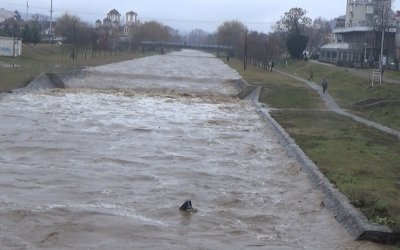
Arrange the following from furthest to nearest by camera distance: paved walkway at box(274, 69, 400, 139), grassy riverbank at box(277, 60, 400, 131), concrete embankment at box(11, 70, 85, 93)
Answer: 1. concrete embankment at box(11, 70, 85, 93)
2. grassy riverbank at box(277, 60, 400, 131)
3. paved walkway at box(274, 69, 400, 139)

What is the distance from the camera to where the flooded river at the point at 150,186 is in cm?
1084

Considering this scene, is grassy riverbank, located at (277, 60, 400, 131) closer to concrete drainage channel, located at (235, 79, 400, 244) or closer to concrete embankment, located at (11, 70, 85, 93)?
concrete drainage channel, located at (235, 79, 400, 244)

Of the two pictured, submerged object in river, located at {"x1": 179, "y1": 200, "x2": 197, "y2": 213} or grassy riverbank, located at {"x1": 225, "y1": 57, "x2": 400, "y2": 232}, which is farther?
submerged object in river, located at {"x1": 179, "y1": 200, "x2": 197, "y2": 213}

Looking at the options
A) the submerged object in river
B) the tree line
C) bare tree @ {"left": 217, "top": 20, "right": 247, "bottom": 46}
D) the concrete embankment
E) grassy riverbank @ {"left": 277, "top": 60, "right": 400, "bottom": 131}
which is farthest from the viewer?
bare tree @ {"left": 217, "top": 20, "right": 247, "bottom": 46}

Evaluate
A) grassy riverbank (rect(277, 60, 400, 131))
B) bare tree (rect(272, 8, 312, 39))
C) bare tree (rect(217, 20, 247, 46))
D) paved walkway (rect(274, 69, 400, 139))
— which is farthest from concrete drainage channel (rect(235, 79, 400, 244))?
bare tree (rect(217, 20, 247, 46))

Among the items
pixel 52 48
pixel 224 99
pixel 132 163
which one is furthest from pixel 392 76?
pixel 52 48

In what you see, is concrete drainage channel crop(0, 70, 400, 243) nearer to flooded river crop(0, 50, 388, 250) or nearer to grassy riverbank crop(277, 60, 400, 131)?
flooded river crop(0, 50, 388, 250)

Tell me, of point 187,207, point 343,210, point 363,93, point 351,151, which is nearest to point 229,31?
point 363,93

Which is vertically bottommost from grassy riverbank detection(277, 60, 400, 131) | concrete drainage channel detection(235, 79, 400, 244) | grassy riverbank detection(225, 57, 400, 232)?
concrete drainage channel detection(235, 79, 400, 244)

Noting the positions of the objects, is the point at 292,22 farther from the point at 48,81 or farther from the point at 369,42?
the point at 48,81

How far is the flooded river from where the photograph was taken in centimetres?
1084

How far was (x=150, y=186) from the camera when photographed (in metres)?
14.4

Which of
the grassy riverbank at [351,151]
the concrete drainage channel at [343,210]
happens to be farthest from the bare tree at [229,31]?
the concrete drainage channel at [343,210]

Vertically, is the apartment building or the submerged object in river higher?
the apartment building
